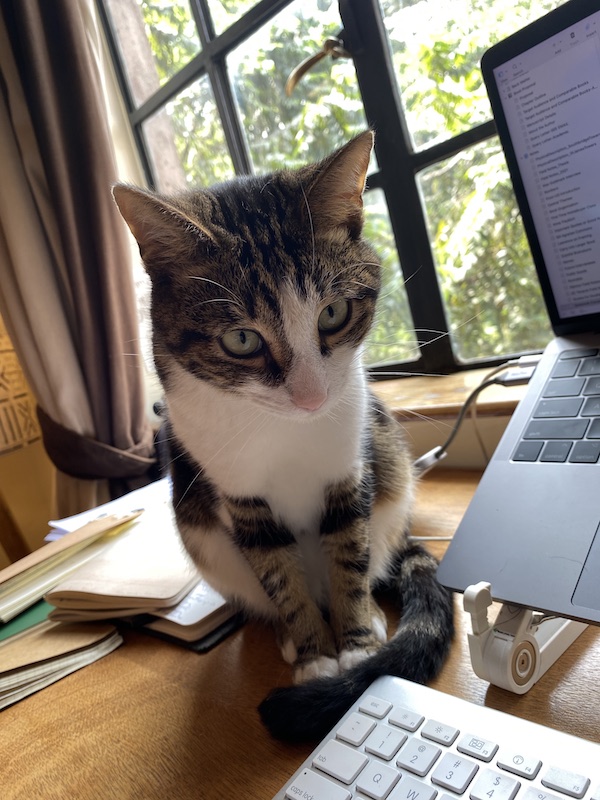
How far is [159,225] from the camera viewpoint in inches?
25.2

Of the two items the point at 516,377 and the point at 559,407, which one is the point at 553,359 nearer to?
the point at 559,407

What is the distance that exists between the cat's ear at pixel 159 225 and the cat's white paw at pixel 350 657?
50cm

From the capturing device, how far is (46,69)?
156 centimetres

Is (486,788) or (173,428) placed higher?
(173,428)

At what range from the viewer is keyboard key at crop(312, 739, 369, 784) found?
16.8 inches

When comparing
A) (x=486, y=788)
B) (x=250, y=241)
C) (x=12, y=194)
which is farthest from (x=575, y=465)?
(x=12, y=194)

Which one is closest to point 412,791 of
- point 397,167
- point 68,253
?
point 397,167

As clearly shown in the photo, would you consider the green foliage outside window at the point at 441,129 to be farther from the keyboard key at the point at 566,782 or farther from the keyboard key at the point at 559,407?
the keyboard key at the point at 566,782

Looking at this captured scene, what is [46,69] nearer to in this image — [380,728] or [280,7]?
[280,7]

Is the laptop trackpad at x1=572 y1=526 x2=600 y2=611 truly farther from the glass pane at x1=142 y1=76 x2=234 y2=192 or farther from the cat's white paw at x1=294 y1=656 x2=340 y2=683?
the glass pane at x1=142 y1=76 x2=234 y2=192

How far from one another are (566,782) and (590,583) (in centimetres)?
15

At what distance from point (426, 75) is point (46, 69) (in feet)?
3.38

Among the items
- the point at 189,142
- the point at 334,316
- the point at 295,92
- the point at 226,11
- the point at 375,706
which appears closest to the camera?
Result: the point at 375,706

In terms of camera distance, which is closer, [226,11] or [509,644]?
[509,644]
